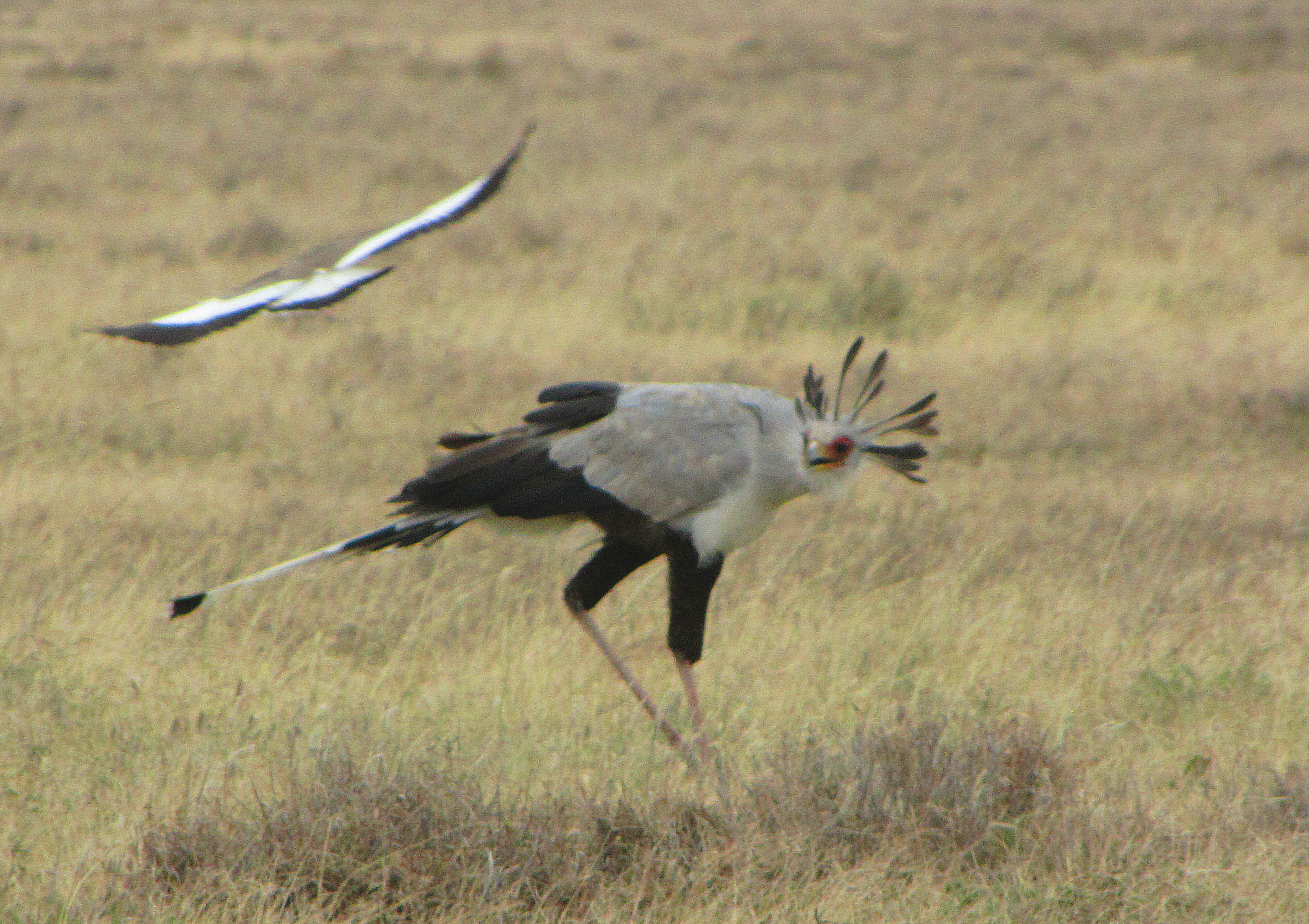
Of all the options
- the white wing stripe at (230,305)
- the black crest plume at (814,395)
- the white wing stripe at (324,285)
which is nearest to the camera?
the white wing stripe at (230,305)

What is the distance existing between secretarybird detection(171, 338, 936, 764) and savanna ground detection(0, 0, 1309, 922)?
23 centimetres

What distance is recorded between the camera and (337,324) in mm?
10039

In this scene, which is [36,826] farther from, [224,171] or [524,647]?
[224,171]

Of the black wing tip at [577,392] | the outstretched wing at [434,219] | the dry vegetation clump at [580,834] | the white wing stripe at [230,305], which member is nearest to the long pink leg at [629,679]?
the dry vegetation clump at [580,834]


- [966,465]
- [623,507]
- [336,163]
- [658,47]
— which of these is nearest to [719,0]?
[658,47]

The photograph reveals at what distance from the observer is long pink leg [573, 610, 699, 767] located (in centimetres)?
450

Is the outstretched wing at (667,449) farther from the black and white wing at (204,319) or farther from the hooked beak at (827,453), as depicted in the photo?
the black and white wing at (204,319)

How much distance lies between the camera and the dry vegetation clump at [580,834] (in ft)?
11.8

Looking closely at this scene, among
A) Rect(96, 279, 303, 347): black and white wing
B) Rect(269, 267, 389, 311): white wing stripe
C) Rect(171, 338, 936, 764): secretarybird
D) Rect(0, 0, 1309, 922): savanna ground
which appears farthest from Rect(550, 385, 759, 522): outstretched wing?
Rect(96, 279, 303, 347): black and white wing

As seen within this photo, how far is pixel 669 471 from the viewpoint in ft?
14.7

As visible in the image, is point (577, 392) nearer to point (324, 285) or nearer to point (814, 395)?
point (814, 395)

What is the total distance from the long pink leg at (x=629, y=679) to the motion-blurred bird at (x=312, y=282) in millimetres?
1289

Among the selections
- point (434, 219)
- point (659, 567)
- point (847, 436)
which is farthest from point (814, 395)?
point (659, 567)

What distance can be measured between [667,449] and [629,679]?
75cm
